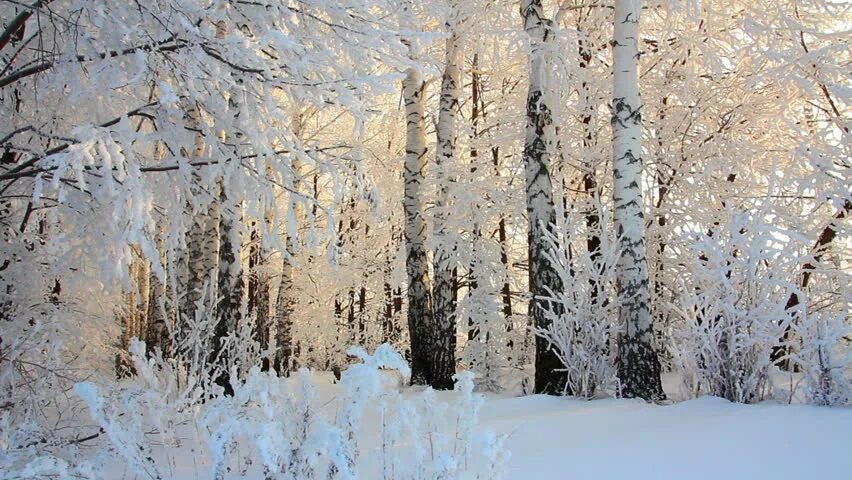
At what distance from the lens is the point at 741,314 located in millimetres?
4699

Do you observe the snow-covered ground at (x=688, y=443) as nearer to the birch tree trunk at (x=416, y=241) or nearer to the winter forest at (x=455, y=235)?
the winter forest at (x=455, y=235)

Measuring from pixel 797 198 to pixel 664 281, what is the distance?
2042mm

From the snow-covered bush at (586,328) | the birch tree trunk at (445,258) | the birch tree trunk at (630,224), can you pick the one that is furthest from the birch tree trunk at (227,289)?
the birch tree trunk at (630,224)

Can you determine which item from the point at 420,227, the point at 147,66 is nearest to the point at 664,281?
the point at 420,227

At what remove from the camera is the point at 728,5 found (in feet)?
29.9

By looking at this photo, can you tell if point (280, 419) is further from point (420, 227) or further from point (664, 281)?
point (664, 281)

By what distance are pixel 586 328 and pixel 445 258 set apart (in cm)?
311

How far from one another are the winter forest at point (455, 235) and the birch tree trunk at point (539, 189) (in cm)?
4

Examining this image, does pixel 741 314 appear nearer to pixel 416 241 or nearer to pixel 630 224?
pixel 630 224

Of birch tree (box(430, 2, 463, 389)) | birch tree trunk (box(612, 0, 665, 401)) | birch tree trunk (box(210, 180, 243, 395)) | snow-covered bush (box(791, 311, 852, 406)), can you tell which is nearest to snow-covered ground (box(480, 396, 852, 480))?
snow-covered bush (box(791, 311, 852, 406))

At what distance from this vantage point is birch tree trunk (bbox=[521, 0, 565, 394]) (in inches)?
258

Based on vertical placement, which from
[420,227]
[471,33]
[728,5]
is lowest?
[420,227]

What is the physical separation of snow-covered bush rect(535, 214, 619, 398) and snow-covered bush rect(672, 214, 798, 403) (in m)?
0.89

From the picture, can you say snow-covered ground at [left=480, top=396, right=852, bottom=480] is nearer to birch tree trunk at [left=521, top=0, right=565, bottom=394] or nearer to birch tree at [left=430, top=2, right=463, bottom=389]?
birch tree trunk at [left=521, top=0, right=565, bottom=394]
